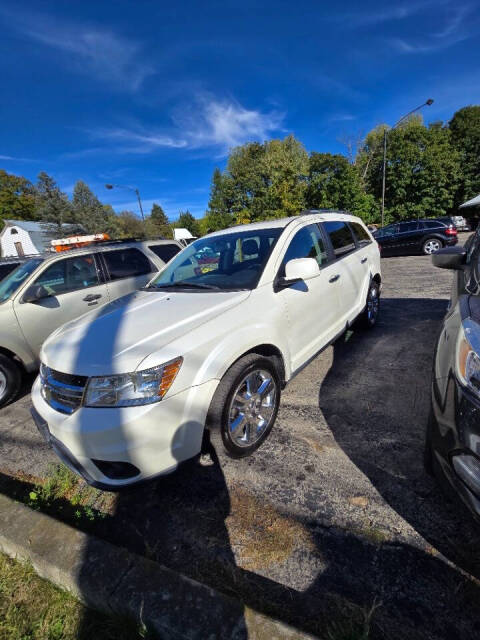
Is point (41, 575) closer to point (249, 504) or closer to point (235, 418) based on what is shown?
point (249, 504)

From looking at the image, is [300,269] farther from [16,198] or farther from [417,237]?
[16,198]

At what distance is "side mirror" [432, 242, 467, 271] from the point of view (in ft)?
8.74

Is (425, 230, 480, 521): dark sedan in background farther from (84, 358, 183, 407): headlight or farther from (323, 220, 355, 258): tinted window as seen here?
(323, 220, 355, 258): tinted window

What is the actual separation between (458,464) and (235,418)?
136cm

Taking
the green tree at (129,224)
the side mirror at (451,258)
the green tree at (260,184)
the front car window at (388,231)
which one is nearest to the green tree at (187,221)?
the green tree at (129,224)

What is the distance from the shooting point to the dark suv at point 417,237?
12156 millimetres

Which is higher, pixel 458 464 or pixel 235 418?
pixel 458 464

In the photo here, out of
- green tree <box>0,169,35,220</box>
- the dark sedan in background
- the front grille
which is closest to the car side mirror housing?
the dark sedan in background

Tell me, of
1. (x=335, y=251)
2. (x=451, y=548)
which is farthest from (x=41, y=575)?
(x=335, y=251)

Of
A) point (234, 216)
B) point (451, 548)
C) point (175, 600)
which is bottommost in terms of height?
point (451, 548)

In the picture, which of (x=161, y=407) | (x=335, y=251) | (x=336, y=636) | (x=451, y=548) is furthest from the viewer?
(x=335, y=251)

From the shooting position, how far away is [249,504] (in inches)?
78.9

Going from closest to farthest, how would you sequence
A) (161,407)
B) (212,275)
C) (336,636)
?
(336,636), (161,407), (212,275)

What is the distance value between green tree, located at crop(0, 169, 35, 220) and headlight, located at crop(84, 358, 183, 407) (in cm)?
7141
